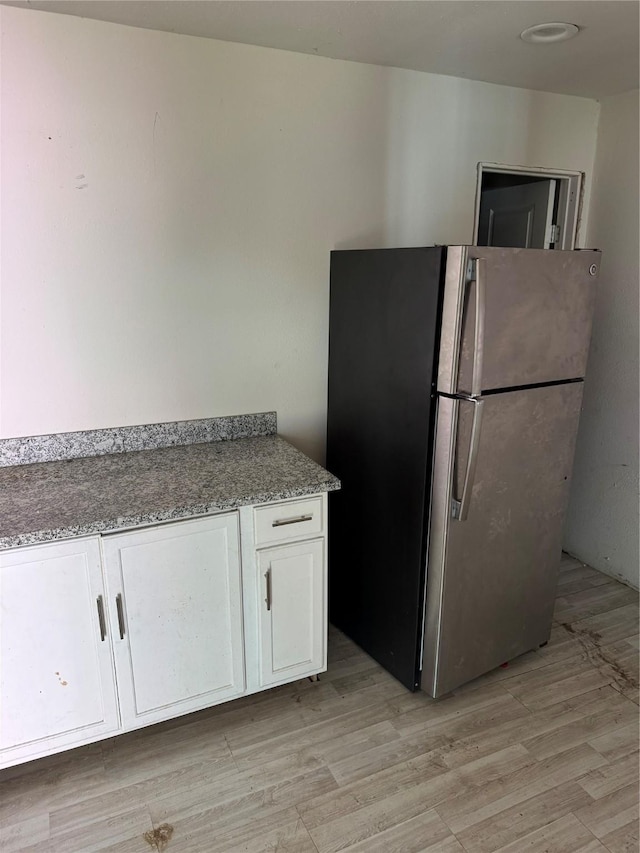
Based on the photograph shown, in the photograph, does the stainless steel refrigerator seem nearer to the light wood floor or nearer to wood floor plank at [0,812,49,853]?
the light wood floor

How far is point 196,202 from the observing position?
2197 millimetres

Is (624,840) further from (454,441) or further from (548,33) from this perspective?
(548,33)

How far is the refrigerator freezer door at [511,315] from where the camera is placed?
1845 mm

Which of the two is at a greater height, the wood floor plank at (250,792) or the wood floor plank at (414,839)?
the wood floor plank at (414,839)

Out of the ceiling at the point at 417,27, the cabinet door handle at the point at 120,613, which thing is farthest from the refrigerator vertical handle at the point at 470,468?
the ceiling at the point at 417,27

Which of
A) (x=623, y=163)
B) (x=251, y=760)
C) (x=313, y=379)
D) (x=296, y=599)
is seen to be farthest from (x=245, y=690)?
(x=623, y=163)

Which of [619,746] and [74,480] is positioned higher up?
[74,480]

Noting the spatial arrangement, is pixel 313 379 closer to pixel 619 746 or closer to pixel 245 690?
pixel 245 690

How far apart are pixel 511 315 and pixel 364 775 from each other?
155 cm

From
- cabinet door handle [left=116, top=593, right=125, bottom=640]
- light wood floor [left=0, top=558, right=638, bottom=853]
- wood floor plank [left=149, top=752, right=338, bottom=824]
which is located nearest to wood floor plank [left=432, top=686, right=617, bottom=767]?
light wood floor [left=0, top=558, right=638, bottom=853]

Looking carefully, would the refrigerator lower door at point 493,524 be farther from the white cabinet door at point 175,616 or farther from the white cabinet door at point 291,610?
the white cabinet door at point 175,616

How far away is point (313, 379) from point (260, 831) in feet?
5.32

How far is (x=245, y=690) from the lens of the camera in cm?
207

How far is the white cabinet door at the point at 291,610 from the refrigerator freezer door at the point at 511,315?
0.75 meters
